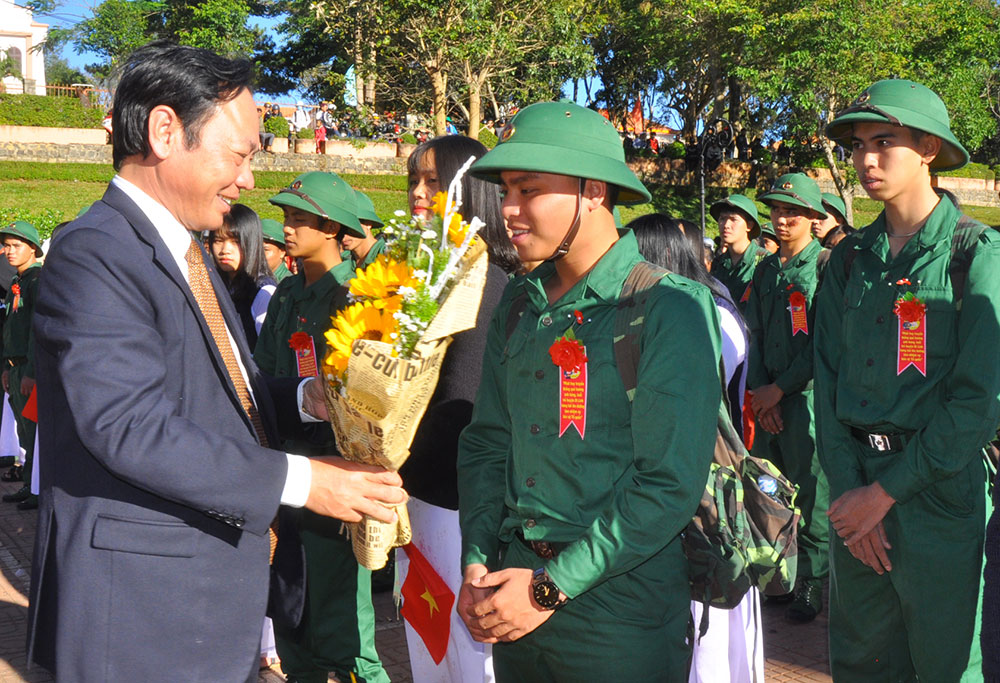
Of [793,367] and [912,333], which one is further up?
[912,333]

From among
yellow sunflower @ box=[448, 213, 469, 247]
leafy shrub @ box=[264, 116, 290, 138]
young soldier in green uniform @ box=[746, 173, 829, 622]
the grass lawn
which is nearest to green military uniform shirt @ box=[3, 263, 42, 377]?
young soldier in green uniform @ box=[746, 173, 829, 622]

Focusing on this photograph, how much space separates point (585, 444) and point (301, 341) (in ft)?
7.89

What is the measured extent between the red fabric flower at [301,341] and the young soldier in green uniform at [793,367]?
317 cm

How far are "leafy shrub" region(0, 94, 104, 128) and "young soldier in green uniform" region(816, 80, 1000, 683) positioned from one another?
34.6m

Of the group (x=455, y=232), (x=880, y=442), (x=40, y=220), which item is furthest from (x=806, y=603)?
(x=40, y=220)

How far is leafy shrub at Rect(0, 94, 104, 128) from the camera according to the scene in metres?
34.1

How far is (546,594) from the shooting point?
233cm

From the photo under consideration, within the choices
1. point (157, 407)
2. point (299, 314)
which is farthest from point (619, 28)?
point (157, 407)

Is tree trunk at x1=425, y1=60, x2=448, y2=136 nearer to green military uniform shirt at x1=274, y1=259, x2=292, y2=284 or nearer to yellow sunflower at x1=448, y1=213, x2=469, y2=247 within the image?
green military uniform shirt at x1=274, y1=259, x2=292, y2=284

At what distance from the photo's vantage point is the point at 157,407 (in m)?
2.13

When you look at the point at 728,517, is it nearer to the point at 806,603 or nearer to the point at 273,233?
the point at 806,603

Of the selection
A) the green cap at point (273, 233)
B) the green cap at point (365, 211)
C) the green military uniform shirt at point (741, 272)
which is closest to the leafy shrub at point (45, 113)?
the green cap at point (273, 233)

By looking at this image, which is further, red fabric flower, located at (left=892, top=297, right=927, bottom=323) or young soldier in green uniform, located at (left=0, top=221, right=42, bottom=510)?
young soldier in green uniform, located at (left=0, top=221, right=42, bottom=510)

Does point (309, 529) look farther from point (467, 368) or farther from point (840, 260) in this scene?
point (840, 260)
